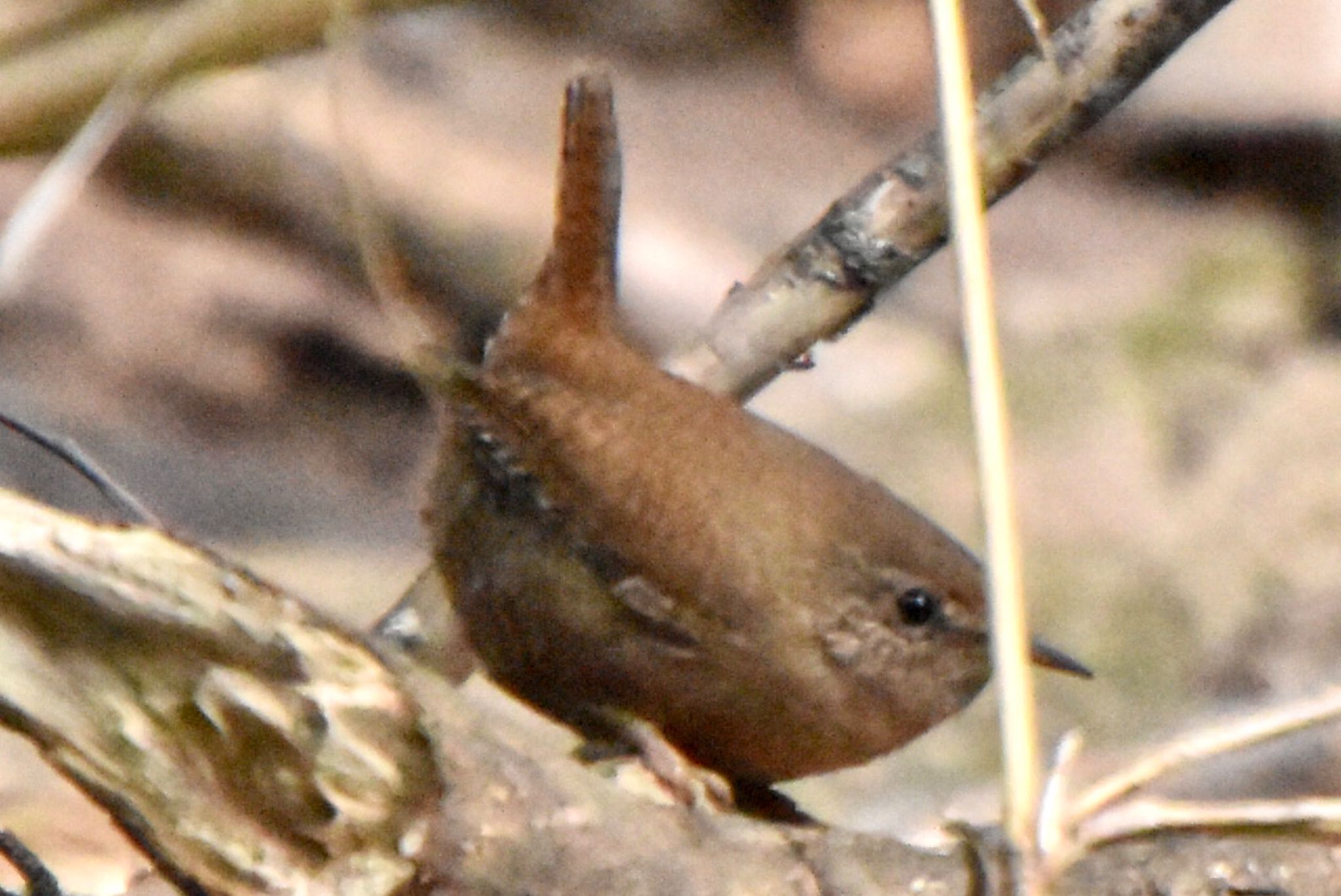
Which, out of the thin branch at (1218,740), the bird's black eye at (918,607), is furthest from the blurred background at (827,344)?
the thin branch at (1218,740)

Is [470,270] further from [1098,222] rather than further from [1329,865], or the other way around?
[1329,865]

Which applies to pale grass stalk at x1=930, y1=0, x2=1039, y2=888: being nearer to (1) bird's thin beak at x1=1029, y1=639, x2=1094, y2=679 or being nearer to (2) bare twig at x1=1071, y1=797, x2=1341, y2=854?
(2) bare twig at x1=1071, y1=797, x2=1341, y2=854

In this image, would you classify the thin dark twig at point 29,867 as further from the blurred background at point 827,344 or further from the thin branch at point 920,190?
the blurred background at point 827,344

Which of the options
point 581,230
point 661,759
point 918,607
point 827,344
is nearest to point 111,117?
point 581,230

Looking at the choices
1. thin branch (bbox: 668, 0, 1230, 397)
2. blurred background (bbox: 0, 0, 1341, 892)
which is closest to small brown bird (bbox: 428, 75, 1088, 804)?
thin branch (bbox: 668, 0, 1230, 397)

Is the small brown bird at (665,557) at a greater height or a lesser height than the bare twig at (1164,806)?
greater

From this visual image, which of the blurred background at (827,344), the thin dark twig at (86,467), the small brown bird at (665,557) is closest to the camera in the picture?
the thin dark twig at (86,467)

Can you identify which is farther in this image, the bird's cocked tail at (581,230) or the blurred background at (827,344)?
the blurred background at (827,344)

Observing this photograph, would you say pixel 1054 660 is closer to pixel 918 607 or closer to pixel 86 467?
pixel 918 607
